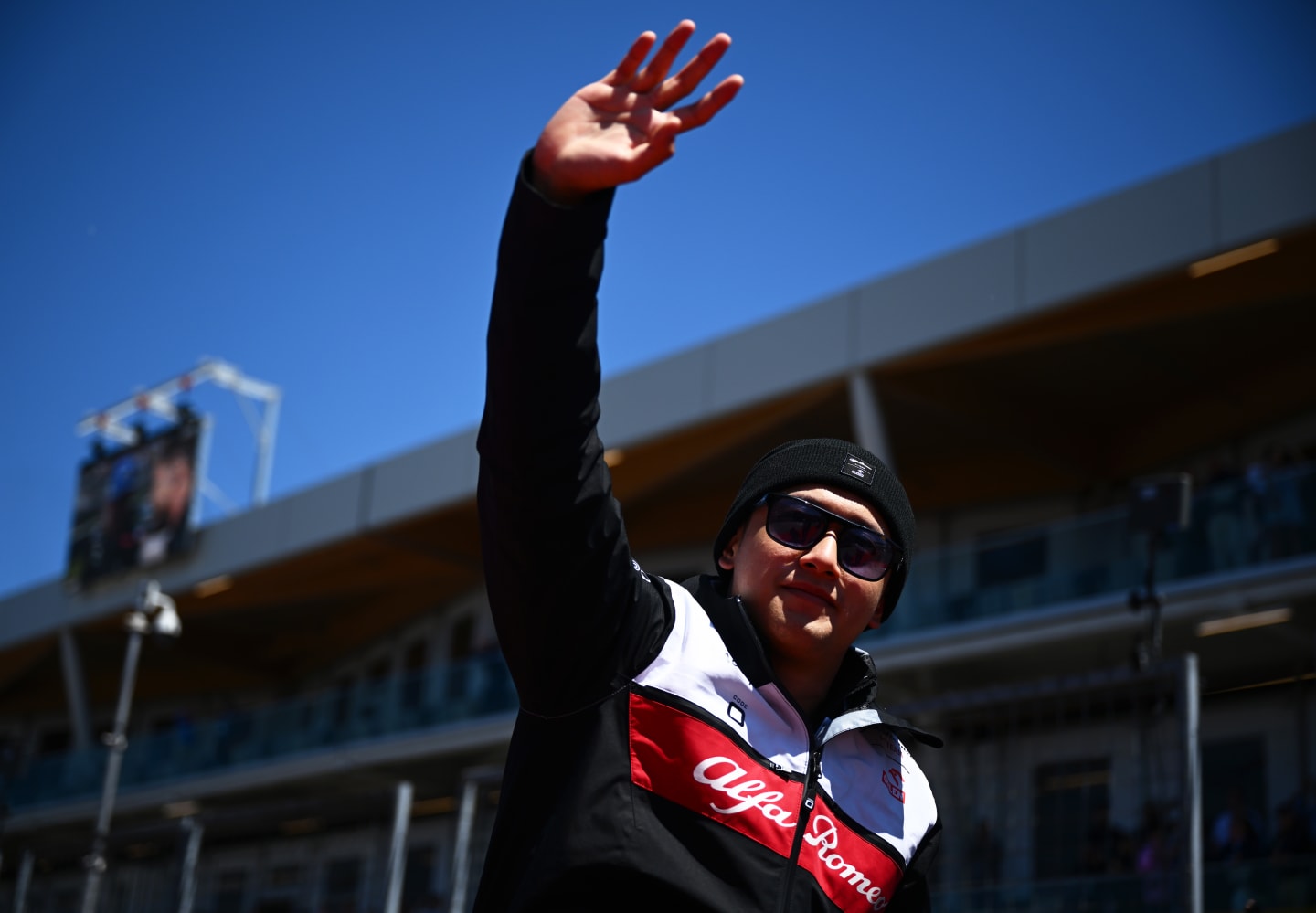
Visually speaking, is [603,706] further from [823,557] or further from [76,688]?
[76,688]

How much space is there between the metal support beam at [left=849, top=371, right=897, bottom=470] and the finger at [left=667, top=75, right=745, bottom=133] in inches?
780

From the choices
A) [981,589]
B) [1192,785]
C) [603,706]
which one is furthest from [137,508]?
[603,706]

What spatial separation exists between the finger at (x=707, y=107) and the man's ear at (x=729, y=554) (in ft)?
3.18

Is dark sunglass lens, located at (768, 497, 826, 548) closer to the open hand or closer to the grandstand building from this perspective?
the open hand

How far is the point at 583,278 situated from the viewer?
2.17 meters

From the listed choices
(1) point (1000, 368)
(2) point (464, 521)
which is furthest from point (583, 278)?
(2) point (464, 521)

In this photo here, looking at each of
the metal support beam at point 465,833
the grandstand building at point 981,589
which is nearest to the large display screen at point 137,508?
the grandstand building at point 981,589

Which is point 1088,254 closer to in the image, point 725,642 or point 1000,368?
point 1000,368

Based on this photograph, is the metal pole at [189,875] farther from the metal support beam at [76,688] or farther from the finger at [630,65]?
the metal support beam at [76,688]

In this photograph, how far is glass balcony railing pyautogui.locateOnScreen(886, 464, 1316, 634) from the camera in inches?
661

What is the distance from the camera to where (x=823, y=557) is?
271 cm

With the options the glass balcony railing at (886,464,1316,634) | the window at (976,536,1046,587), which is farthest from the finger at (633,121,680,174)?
the window at (976,536,1046,587)

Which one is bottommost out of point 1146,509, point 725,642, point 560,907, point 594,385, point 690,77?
point 560,907

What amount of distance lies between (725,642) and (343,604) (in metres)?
33.8
